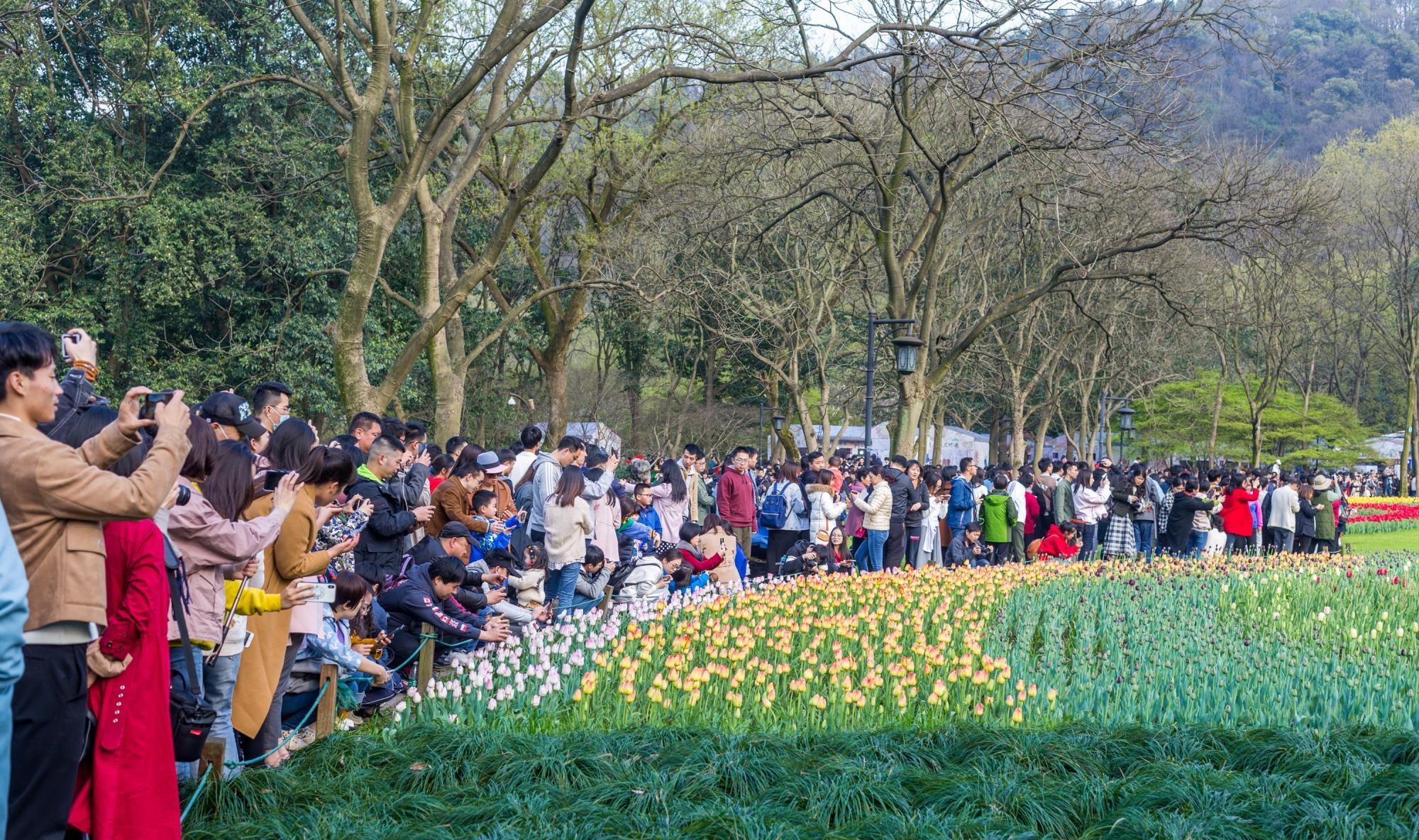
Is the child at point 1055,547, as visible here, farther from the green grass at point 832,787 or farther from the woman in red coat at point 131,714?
the woman in red coat at point 131,714

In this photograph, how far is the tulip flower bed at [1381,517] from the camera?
25.3 m

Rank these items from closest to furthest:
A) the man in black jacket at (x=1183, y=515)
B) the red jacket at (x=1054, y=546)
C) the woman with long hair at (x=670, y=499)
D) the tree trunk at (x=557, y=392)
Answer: the woman with long hair at (x=670, y=499) → the red jacket at (x=1054, y=546) → the man in black jacket at (x=1183, y=515) → the tree trunk at (x=557, y=392)

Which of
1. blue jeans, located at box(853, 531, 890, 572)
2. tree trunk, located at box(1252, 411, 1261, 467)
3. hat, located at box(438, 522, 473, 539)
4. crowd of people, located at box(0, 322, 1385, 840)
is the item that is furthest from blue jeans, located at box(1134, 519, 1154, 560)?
tree trunk, located at box(1252, 411, 1261, 467)

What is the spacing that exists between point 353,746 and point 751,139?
15.8 m

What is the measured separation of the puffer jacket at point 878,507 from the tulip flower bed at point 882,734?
362cm

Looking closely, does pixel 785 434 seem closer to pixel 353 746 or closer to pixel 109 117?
pixel 109 117

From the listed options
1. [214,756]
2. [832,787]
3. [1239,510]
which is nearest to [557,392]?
[1239,510]

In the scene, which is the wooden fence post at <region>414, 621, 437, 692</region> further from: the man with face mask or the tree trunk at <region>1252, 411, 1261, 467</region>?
the tree trunk at <region>1252, 411, 1261, 467</region>

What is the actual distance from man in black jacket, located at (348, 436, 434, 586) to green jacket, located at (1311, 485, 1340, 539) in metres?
14.8

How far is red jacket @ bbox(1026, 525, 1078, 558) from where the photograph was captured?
1527 centimetres

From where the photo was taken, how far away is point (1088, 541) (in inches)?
635

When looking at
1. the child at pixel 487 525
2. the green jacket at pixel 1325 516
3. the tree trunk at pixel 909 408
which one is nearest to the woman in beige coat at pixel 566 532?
the child at pixel 487 525

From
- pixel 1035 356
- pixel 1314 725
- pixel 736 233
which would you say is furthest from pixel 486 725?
pixel 1035 356

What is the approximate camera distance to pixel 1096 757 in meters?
5.59
